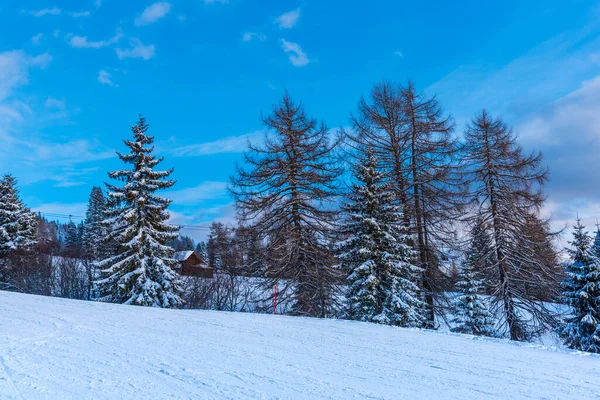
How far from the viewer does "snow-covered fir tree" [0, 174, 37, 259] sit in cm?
2514

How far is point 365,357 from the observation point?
19.0 ft

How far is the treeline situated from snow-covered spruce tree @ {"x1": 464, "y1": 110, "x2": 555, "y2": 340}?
0.15 ft

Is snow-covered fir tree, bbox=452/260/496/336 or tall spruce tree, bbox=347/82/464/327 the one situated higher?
tall spruce tree, bbox=347/82/464/327

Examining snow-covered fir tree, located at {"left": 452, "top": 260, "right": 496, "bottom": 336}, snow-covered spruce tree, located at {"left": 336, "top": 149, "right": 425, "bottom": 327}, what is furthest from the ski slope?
snow-covered fir tree, located at {"left": 452, "top": 260, "right": 496, "bottom": 336}

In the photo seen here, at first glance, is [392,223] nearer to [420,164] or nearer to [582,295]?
[420,164]

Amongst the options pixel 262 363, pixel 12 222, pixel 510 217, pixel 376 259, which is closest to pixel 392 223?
pixel 376 259

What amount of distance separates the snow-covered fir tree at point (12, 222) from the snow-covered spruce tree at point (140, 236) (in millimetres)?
12575

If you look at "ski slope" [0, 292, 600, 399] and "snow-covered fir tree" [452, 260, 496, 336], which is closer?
"ski slope" [0, 292, 600, 399]

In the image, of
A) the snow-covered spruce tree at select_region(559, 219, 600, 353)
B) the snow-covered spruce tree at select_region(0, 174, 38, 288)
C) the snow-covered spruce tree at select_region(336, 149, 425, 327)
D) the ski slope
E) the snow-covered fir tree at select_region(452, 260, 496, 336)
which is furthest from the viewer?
the snow-covered spruce tree at select_region(0, 174, 38, 288)

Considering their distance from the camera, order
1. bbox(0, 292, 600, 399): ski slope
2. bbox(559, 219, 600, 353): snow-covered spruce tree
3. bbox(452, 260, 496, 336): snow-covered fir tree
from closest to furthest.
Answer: bbox(0, 292, 600, 399): ski slope, bbox(559, 219, 600, 353): snow-covered spruce tree, bbox(452, 260, 496, 336): snow-covered fir tree

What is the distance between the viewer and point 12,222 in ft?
84.6

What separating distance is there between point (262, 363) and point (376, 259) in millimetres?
8447

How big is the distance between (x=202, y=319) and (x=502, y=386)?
6860mm

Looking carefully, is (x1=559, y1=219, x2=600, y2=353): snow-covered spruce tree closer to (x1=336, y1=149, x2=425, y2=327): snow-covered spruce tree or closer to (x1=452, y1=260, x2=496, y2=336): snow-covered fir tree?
(x1=452, y1=260, x2=496, y2=336): snow-covered fir tree
